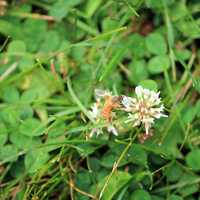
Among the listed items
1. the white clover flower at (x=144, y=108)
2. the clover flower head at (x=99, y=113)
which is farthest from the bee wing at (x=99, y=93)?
the white clover flower at (x=144, y=108)

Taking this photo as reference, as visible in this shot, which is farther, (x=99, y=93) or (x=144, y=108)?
(x=99, y=93)

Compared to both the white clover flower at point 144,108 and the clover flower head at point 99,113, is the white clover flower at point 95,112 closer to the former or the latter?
the clover flower head at point 99,113

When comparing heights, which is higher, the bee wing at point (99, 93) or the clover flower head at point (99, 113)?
the bee wing at point (99, 93)

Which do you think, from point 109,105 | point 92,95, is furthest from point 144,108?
point 92,95

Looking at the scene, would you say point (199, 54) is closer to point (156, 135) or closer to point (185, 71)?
point (185, 71)

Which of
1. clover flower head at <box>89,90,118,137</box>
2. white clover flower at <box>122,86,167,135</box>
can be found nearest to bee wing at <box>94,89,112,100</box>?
clover flower head at <box>89,90,118,137</box>

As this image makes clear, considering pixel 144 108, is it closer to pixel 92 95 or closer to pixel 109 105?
pixel 109 105
